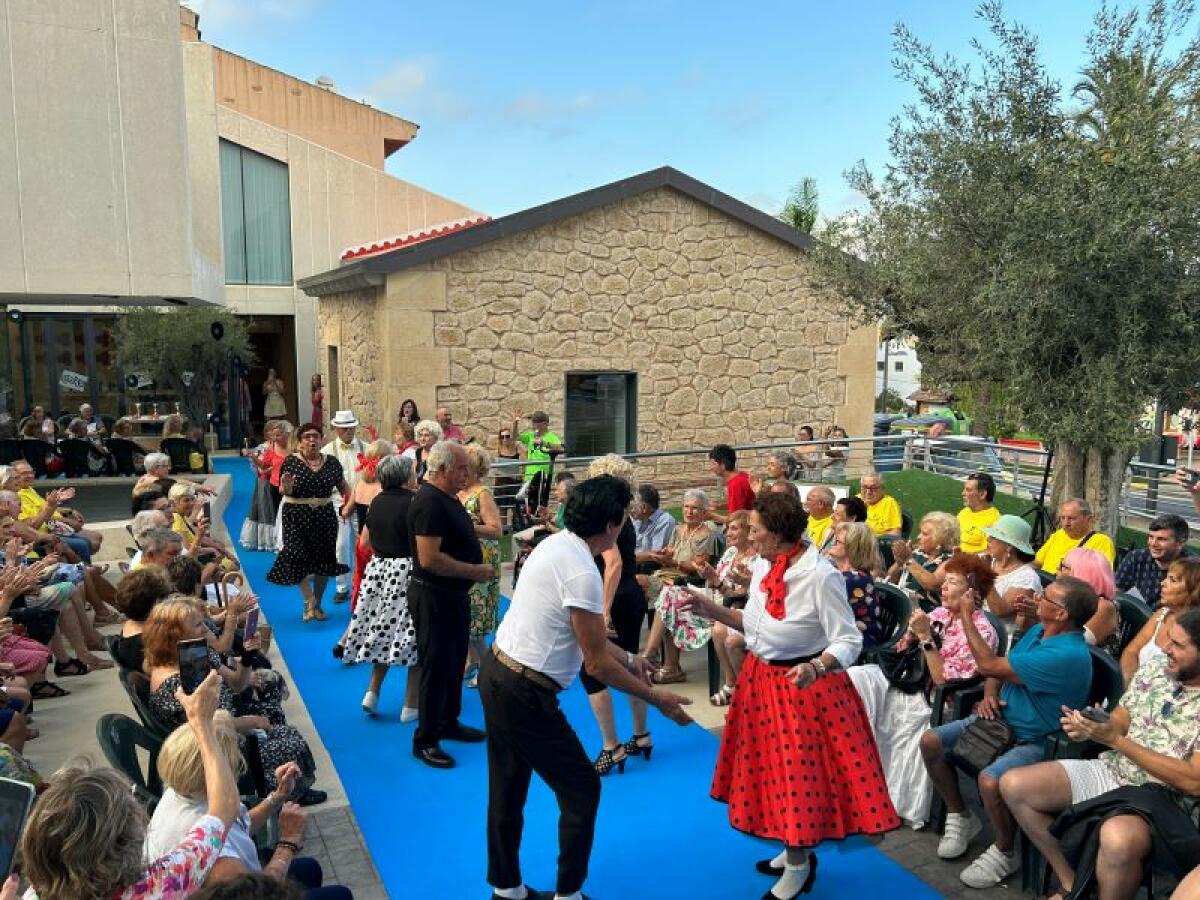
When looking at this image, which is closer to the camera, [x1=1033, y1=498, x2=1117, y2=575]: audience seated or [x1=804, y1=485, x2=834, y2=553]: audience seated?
[x1=1033, y1=498, x2=1117, y2=575]: audience seated

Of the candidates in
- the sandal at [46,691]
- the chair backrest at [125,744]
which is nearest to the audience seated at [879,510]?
the chair backrest at [125,744]

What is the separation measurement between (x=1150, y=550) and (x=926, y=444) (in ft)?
29.7

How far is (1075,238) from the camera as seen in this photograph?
6773mm

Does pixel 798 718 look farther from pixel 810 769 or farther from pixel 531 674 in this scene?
pixel 531 674

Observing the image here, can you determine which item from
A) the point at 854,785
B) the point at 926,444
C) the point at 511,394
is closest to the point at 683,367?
the point at 511,394

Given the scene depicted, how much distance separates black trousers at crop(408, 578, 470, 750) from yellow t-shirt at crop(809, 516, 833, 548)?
9.03ft

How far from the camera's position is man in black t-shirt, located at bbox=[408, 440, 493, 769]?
15.9 ft

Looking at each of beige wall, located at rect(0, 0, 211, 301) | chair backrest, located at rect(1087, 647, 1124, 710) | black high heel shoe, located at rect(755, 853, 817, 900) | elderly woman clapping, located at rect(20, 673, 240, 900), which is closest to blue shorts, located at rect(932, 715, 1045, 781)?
chair backrest, located at rect(1087, 647, 1124, 710)

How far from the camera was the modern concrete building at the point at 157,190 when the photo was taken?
8695 millimetres

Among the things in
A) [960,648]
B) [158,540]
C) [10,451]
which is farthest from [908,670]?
[10,451]

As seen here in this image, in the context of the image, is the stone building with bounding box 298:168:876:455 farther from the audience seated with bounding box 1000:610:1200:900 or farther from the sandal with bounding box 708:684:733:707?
the audience seated with bounding box 1000:610:1200:900

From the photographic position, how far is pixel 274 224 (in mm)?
20266

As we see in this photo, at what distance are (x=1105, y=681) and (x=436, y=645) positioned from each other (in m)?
3.32

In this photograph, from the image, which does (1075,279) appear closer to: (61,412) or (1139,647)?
(1139,647)
